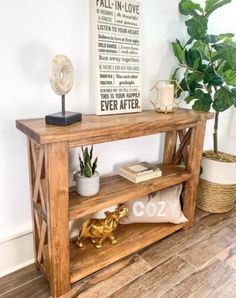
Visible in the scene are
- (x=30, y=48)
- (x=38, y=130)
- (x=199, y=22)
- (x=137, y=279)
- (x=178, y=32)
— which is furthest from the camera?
(x=178, y=32)

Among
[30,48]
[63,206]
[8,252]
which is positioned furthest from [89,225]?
[30,48]

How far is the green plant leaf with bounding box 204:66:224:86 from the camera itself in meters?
1.62

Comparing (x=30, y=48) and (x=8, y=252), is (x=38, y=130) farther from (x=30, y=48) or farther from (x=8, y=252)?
(x=8, y=252)

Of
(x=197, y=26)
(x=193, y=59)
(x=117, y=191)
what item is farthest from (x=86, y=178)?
(x=197, y=26)

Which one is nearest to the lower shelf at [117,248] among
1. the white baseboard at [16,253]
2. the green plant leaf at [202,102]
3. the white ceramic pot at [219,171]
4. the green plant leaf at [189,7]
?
the white baseboard at [16,253]

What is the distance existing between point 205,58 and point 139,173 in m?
0.93

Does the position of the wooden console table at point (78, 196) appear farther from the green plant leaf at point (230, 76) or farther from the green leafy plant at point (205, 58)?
the green plant leaf at point (230, 76)

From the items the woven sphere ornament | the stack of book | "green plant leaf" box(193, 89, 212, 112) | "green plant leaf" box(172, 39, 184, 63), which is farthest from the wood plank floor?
"green plant leaf" box(172, 39, 184, 63)

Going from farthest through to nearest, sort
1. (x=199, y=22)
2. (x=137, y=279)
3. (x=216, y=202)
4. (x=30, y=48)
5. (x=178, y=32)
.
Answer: (x=216, y=202) → (x=178, y=32) → (x=199, y=22) → (x=137, y=279) → (x=30, y=48)

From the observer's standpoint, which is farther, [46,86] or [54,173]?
[46,86]

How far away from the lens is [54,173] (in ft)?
3.41

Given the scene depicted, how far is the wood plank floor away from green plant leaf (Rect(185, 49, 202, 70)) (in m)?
1.15

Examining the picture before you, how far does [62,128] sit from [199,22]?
3.92 feet

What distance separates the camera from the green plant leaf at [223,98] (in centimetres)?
163
